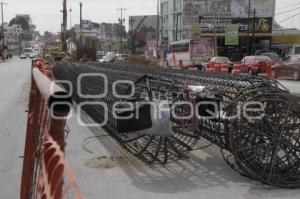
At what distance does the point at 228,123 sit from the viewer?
618 cm

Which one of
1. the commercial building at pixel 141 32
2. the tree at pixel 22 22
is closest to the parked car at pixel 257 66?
the commercial building at pixel 141 32

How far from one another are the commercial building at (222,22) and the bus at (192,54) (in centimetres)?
1279

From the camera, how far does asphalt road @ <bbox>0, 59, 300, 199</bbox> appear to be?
18.3ft

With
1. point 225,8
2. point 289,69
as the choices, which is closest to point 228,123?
point 289,69

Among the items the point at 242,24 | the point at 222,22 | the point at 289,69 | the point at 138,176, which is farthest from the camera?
the point at 222,22

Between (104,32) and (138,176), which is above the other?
(104,32)

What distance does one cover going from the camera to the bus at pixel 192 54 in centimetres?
4653

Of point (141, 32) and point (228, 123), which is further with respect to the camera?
point (141, 32)

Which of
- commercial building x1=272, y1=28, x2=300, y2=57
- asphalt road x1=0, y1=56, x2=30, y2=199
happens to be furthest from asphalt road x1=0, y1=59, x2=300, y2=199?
commercial building x1=272, y1=28, x2=300, y2=57

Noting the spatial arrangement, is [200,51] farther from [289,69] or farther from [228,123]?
[228,123]

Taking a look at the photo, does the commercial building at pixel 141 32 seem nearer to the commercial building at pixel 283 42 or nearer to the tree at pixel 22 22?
the commercial building at pixel 283 42

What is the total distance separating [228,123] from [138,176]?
1311mm

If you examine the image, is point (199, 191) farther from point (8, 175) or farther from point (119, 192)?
point (8, 175)

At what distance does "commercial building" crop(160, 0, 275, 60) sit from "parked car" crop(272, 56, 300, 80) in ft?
99.9
